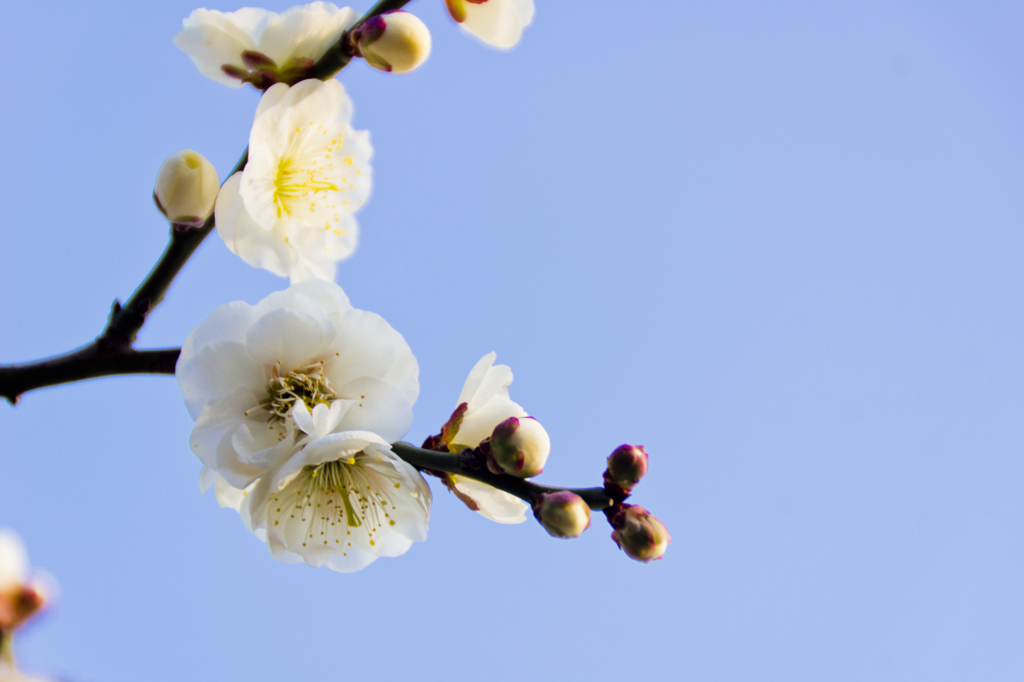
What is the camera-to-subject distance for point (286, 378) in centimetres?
102

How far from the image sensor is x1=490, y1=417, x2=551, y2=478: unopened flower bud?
88 centimetres

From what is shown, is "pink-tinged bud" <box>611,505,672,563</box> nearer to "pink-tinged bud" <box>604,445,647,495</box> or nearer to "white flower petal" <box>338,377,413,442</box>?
"pink-tinged bud" <box>604,445,647,495</box>

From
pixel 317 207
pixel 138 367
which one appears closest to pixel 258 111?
pixel 317 207

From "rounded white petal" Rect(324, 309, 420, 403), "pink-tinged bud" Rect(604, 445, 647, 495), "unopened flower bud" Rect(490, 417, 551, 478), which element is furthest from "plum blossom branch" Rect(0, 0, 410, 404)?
"pink-tinged bud" Rect(604, 445, 647, 495)

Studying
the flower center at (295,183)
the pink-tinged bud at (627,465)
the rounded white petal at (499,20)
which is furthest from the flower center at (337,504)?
the rounded white petal at (499,20)

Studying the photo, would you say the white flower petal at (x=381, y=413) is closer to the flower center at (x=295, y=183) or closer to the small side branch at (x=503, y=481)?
the small side branch at (x=503, y=481)

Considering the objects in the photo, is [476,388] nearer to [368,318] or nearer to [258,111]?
[368,318]

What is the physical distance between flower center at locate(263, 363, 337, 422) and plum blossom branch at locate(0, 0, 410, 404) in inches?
6.1

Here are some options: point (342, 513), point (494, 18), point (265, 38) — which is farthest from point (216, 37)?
point (342, 513)

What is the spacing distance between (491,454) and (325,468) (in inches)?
12.7

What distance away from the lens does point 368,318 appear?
3.30 ft

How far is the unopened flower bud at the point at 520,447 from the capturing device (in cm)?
88

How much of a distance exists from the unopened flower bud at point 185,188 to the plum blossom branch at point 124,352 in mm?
A: 25

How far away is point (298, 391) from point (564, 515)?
0.46 m
